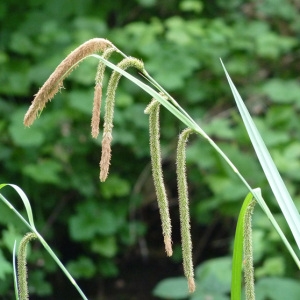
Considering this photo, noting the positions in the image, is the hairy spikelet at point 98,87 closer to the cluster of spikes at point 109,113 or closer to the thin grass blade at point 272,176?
the cluster of spikes at point 109,113

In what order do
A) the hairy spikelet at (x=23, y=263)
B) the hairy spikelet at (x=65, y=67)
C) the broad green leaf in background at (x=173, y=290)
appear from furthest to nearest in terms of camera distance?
1. the broad green leaf in background at (x=173, y=290)
2. the hairy spikelet at (x=23, y=263)
3. the hairy spikelet at (x=65, y=67)

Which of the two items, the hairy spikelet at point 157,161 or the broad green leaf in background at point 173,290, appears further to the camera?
the broad green leaf in background at point 173,290

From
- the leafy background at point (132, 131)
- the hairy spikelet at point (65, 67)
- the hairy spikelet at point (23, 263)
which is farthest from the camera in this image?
the leafy background at point (132, 131)

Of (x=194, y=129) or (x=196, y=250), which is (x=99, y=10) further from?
(x=194, y=129)

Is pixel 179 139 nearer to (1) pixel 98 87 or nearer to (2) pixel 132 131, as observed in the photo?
(1) pixel 98 87

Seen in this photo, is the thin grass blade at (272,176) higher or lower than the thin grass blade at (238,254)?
higher

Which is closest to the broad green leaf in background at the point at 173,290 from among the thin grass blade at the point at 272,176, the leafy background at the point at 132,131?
the leafy background at the point at 132,131
